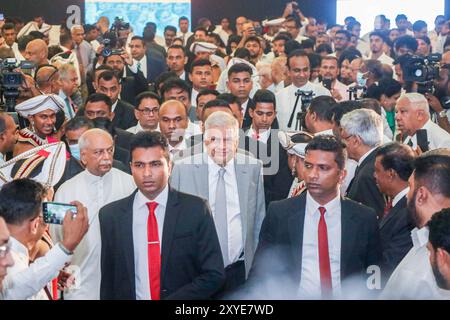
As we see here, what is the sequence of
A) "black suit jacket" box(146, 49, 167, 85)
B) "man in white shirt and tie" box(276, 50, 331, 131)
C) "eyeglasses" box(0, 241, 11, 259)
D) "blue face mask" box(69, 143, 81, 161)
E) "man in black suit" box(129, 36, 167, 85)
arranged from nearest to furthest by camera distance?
"eyeglasses" box(0, 241, 11, 259) < "blue face mask" box(69, 143, 81, 161) < "man in white shirt and tie" box(276, 50, 331, 131) < "man in black suit" box(129, 36, 167, 85) < "black suit jacket" box(146, 49, 167, 85)

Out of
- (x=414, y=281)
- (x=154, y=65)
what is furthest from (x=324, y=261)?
(x=154, y=65)

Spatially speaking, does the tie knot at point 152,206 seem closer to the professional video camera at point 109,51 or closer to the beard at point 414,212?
the beard at point 414,212

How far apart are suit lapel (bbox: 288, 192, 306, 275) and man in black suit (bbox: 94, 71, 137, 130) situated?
11.5 ft

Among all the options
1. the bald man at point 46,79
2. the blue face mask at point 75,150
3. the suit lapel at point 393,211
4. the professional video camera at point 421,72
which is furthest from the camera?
the bald man at point 46,79

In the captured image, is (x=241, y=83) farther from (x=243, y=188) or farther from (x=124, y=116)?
(x=243, y=188)

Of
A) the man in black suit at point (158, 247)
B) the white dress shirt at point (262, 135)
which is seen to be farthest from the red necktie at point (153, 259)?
the white dress shirt at point (262, 135)

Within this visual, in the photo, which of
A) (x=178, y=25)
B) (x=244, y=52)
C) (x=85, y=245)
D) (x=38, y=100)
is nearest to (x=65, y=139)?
(x=38, y=100)

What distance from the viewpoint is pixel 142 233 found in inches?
149

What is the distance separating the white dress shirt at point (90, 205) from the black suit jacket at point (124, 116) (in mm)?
2501

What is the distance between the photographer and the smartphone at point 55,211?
3289 mm

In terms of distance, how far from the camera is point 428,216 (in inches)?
138

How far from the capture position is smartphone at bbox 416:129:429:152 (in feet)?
18.4

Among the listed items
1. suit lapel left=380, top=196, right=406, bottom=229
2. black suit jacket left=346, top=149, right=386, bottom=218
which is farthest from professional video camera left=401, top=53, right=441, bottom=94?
suit lapel left=380, top=196, right=406, bottom=229

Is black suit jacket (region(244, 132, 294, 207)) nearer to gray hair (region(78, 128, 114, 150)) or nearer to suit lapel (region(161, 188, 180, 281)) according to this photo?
gray hair (region(78, 128, 114, 150))
